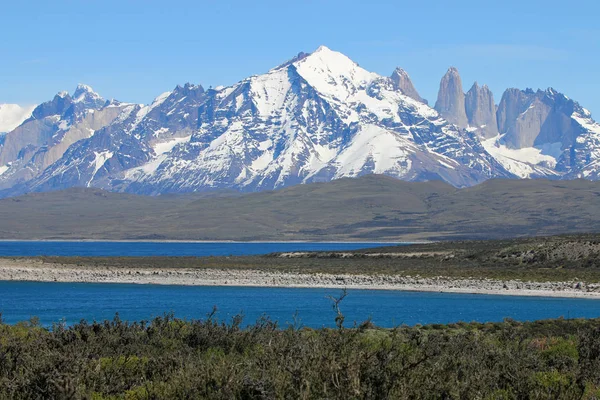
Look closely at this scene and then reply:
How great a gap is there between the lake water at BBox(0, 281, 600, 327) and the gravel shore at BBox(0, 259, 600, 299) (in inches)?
94.4

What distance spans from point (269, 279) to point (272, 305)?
22831 millimetres

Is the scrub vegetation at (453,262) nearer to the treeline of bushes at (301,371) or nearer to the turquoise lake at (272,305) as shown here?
the turquoise lake at (272,305)

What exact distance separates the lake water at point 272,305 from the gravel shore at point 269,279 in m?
2.40

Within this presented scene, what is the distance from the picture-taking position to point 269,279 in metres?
88.4

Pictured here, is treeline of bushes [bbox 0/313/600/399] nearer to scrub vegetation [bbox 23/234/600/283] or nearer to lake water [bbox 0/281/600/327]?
lake water [bbox 0/281/600/327]

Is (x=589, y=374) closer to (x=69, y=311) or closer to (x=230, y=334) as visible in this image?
(x=230, y=334)

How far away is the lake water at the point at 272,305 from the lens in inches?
2244

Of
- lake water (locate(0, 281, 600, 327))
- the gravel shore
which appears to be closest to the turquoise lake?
lake water (locate(0, 281, 600, 327))

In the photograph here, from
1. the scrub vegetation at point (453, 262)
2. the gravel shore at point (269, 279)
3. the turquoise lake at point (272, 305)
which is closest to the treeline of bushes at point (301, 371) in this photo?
the turquoise lake at point (272, 305)

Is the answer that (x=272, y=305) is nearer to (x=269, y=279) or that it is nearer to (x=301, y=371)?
(x=269, y=279)

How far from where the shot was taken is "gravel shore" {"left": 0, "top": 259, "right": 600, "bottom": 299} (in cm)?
7469

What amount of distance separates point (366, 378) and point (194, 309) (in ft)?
149

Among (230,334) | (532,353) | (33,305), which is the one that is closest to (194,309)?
(33,305)

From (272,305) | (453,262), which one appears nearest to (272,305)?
(272,305)
